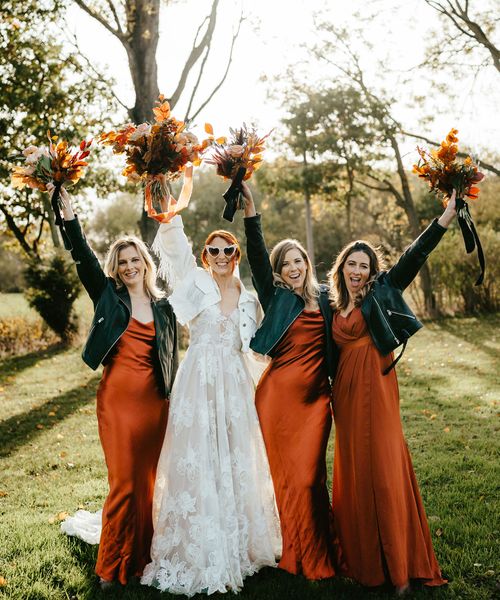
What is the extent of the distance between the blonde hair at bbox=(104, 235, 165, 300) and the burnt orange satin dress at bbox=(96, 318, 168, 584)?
0.34 meters

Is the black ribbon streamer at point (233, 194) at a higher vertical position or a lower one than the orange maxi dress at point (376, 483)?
higher

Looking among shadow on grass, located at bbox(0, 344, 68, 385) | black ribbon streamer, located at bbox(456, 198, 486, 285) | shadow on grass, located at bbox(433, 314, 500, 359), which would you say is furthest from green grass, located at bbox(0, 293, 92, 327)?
black ribbon streamer, located at bbox(456, 198, 486, 285)

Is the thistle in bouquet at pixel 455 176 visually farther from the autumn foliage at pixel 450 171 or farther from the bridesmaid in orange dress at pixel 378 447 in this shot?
the bridesmaid in orange dress at pixel 378 447

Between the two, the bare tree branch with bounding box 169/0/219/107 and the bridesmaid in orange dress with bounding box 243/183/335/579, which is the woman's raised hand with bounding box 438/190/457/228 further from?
the bare tree branch with bounding box 169/0/219/107

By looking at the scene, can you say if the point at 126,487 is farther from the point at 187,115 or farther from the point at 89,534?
the point at 187,115

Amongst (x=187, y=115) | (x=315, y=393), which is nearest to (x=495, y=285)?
(x=187, y=115)

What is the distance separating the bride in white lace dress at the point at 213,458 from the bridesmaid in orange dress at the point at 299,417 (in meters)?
0.18

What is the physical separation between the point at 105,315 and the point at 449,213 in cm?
261

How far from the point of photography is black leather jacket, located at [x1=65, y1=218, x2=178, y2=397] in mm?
4383

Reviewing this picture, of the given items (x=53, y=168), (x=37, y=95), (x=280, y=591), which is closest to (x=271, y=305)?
(x=53, y=168)

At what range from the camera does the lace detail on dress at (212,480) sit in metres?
4.21

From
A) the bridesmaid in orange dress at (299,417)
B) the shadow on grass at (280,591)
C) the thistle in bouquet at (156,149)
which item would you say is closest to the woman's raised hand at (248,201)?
the bridesmaid in orange dress at (299,417)

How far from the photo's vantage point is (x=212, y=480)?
14.2 feet

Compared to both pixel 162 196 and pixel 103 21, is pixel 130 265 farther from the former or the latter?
pixel 103 21
